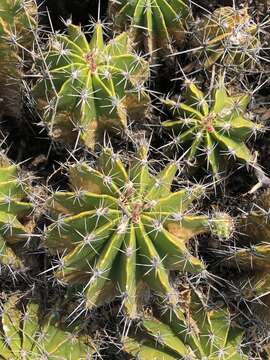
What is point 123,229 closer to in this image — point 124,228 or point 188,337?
point 124,228

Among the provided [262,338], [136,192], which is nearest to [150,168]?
[136,192]

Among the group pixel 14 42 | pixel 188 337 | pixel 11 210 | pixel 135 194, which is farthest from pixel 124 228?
pixel 14 42

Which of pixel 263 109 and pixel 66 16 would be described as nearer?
pixel 263 109

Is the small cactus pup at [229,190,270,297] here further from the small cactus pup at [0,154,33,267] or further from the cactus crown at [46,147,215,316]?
the small cactus pup at [0,154,33,267]

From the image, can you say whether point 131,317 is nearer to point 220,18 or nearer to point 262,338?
point 262,338

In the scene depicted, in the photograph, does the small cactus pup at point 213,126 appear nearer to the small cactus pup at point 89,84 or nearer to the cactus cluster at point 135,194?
the cactus cluster at point 135,194

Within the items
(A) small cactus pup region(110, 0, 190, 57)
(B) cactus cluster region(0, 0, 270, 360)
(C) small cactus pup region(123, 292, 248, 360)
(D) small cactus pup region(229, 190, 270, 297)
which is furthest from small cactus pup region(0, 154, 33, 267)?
(D) small cactus pup region(229, 190, 270, 297)
